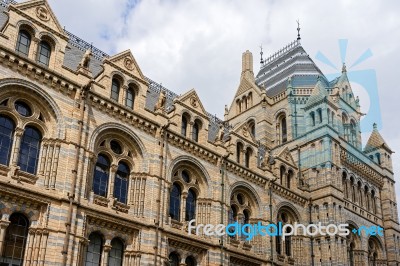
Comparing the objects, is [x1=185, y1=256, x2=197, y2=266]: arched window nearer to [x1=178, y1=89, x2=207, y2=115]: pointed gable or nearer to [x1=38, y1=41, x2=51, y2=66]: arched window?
[x1=178, y1=89, x2=207, y2=115]: pointed gable

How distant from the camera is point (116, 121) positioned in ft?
99.4

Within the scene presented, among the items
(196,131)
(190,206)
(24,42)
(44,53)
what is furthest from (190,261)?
(24,42)

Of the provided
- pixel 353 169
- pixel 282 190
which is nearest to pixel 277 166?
pixel 282 190

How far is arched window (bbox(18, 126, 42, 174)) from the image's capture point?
25.8 meters

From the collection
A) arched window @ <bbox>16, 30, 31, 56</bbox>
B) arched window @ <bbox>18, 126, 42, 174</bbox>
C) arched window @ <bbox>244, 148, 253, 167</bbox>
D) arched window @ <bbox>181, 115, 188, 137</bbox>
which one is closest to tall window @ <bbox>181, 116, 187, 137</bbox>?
arched window @ <bbox>181, 115, 188, 137</bbox>

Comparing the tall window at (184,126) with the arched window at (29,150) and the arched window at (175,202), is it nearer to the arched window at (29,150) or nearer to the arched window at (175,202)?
the arched window at (175,202)

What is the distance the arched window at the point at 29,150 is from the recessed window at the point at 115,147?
4.75 m

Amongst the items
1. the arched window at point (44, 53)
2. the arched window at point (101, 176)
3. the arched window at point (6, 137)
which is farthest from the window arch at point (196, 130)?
the arched window at point (6, 137)

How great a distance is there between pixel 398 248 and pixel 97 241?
32.6m

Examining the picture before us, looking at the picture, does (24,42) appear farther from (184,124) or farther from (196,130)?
(196,130)

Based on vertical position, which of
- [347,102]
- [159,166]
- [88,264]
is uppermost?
[347,102]

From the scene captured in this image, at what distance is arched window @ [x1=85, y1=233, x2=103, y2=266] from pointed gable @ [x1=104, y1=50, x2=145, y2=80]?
10.7 m

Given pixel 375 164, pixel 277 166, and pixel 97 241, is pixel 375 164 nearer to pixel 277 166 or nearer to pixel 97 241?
pixel 277 166

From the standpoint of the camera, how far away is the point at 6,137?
2553 cm
